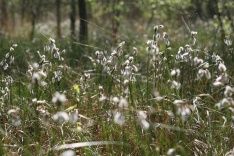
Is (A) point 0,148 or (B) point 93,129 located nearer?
(A) point 0,148

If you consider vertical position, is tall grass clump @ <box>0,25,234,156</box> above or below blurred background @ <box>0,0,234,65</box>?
below

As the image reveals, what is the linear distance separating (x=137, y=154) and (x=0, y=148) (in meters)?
0.98

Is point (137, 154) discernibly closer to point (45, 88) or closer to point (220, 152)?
point (220, 152)

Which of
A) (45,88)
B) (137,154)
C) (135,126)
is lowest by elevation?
(137,154)

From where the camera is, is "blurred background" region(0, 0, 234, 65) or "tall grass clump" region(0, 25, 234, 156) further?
"blurred background" region(0, 0, 234, 65)

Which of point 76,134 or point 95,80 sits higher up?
point 95,80

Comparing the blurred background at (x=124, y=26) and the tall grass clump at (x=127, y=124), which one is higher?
the blurred background at (x=124, y=26)

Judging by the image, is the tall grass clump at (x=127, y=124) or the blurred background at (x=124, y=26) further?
the blurred background at (x=124, y=26)

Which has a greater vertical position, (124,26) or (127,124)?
(124,26)

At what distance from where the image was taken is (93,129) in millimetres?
3395

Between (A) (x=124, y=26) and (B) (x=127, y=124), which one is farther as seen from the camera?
(A) (x=124, y=26)

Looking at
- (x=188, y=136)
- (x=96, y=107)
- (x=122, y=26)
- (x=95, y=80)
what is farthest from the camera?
(x=122, y=26)

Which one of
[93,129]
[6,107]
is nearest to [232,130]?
[93,129]

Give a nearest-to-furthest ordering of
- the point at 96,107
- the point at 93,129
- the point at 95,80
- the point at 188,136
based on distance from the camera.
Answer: the point at 188,136 → the point at 93,129 → the point at 96,107 → the point at 95,80
